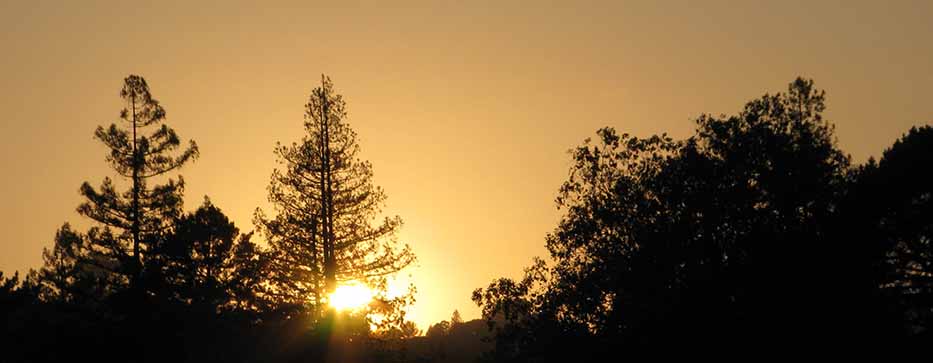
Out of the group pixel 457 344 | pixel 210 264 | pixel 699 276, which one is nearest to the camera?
pixel 699 276

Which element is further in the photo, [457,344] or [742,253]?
[457,344]

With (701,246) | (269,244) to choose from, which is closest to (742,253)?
(701,246)

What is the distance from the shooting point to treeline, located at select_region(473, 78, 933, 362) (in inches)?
1314

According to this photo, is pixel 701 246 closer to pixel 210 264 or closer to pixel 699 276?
pixel 699 276

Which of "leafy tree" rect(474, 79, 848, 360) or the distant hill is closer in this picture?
"leafy tree" rect(474, 79, 848, 360)

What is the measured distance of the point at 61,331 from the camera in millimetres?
35656

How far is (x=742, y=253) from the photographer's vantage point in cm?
3503

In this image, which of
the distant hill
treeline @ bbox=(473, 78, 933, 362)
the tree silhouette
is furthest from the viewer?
the distant hill

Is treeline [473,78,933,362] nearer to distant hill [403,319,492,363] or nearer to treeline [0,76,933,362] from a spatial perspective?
treeline [0,76,933,362]

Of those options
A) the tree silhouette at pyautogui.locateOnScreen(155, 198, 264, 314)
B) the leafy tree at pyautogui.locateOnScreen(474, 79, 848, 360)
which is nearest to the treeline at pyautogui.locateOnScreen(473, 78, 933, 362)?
the leafy tree at pyautogui.locateOnScreen(474, 79, 848, 360)

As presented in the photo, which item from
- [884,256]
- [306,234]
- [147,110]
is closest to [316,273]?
[306,234]

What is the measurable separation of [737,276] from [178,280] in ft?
84.7

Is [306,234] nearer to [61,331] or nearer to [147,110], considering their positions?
[147,110]

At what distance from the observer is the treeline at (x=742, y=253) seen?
33.4 metres
